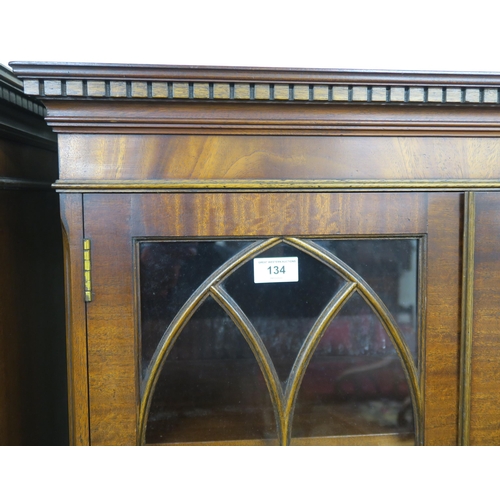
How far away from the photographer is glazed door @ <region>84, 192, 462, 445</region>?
0.60 metres

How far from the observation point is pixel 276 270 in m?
0.63

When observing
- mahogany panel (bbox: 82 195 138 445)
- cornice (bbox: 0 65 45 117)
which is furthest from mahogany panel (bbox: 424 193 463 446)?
cornice (bbox: 0 65 45 117)

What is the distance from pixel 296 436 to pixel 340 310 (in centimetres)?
18

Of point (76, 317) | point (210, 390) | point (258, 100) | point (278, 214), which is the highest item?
point (258, 100)

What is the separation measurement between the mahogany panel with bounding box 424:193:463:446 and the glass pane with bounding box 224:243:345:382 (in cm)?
13

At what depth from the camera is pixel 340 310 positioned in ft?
2.10

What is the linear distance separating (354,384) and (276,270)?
19 centimetres

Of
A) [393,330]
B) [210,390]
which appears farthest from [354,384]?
[210,390]

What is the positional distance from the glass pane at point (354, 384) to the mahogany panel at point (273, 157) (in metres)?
0.18

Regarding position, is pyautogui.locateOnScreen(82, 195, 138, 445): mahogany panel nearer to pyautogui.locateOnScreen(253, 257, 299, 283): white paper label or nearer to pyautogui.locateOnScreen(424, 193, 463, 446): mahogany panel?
pyautogui.locateOnScreen(253, 257, 299, 283): white paper label

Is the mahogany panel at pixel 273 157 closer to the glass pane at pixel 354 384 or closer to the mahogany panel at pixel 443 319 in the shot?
the mahogany panel at pixel 443 319

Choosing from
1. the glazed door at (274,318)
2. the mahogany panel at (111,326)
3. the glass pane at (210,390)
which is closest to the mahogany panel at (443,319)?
the glazed door at (274,318)

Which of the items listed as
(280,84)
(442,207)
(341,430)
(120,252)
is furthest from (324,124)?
(341,430)

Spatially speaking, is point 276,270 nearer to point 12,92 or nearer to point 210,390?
point 210,390
